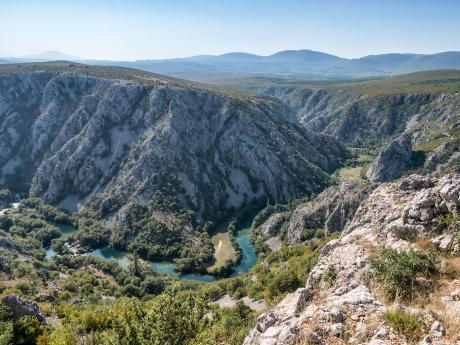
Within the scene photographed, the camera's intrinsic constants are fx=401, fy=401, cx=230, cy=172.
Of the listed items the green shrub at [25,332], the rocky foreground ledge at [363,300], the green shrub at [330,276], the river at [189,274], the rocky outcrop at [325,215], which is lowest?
the river at [189,274]

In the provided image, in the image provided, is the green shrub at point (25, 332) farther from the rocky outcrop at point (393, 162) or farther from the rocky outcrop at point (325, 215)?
the rocky outcrop at point (393, 162)

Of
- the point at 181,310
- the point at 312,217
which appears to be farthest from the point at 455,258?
the point at 312,217

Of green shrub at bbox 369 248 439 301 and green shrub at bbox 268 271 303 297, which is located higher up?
green shrub at bbox 369 248 439 301

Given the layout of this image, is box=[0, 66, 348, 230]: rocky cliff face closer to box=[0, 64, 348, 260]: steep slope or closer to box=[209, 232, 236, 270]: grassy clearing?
box=[0, 64, 348, 260]: steep slope

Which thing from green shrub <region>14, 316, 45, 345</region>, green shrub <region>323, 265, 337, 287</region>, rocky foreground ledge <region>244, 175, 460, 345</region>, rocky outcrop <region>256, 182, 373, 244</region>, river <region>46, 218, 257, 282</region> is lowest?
river <region>46, 218, 257, 282</region>

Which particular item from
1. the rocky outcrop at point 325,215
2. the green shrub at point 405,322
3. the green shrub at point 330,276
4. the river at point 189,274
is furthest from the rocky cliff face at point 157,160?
the green shrub at point 405,322

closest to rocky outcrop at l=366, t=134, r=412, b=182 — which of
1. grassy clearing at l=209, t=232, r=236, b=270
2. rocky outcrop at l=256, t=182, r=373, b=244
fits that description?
rocky outcrop at l=256, t=182, r=373, b=244

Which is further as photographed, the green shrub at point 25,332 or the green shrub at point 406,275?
the green shrub at point 25,332
